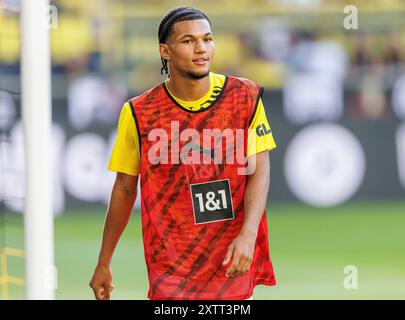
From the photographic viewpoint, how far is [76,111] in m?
10.1

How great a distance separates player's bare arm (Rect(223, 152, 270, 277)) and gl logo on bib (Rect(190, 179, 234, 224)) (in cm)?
8

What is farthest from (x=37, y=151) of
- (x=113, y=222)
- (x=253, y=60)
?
(x=253, y=60)

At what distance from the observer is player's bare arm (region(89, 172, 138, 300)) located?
3.99 meters

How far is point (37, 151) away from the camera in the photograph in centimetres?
408

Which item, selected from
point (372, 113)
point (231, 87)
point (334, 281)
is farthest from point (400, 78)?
point (231, 87)

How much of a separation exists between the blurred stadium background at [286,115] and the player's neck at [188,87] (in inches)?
191

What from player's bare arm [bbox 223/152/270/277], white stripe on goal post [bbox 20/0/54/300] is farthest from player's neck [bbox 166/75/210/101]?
white stripe on goal post [bbox 20/0/54/300]

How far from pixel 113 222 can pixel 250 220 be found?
0.59m

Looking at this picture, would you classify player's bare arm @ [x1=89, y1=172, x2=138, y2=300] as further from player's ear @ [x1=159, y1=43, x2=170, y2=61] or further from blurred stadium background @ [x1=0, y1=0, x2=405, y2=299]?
blurred stadium background @ [x1=0, y1=0, x2=405, y2=299]

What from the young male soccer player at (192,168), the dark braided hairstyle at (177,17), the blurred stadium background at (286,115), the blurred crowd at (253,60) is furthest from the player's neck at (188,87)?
the blurred crowd at (253,60)

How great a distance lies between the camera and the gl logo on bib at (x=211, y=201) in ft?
12.7

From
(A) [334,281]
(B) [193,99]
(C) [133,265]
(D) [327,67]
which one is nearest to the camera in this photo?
(B) [193,99]

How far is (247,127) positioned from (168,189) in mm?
388

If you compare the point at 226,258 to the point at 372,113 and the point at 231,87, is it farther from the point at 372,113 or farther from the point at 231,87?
the point at 372,113
